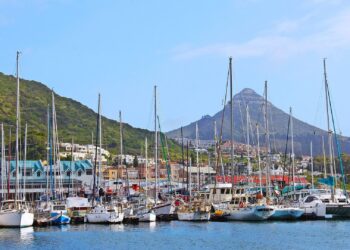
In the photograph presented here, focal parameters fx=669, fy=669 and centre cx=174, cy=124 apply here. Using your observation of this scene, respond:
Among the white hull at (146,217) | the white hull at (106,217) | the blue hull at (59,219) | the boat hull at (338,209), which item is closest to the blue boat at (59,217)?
the blue hull at (59,219)

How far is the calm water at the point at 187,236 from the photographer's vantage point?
4650 centimetres

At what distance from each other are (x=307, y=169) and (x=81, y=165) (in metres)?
81.8

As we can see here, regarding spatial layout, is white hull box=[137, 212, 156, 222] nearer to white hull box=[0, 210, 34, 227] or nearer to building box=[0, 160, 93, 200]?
white hull box=[0, 210, 34, 227]

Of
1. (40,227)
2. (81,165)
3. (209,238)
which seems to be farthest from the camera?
(81,165)

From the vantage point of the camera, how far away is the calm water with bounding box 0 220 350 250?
46500 mm

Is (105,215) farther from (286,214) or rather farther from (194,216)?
(286,214)

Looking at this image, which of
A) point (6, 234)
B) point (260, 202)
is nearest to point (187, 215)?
point (260, 202)

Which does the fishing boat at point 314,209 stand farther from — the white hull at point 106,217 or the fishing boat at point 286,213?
the white hull at point 106,217

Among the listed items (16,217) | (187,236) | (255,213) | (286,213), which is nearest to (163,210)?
(255,213)

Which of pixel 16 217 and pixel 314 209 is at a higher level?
pixel 16 217

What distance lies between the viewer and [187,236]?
2087 inches

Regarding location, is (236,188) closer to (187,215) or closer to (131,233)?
(187,215)

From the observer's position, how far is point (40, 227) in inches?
2402

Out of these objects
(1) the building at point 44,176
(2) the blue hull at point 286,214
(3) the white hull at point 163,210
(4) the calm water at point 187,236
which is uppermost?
(1) the building at point 44,176
